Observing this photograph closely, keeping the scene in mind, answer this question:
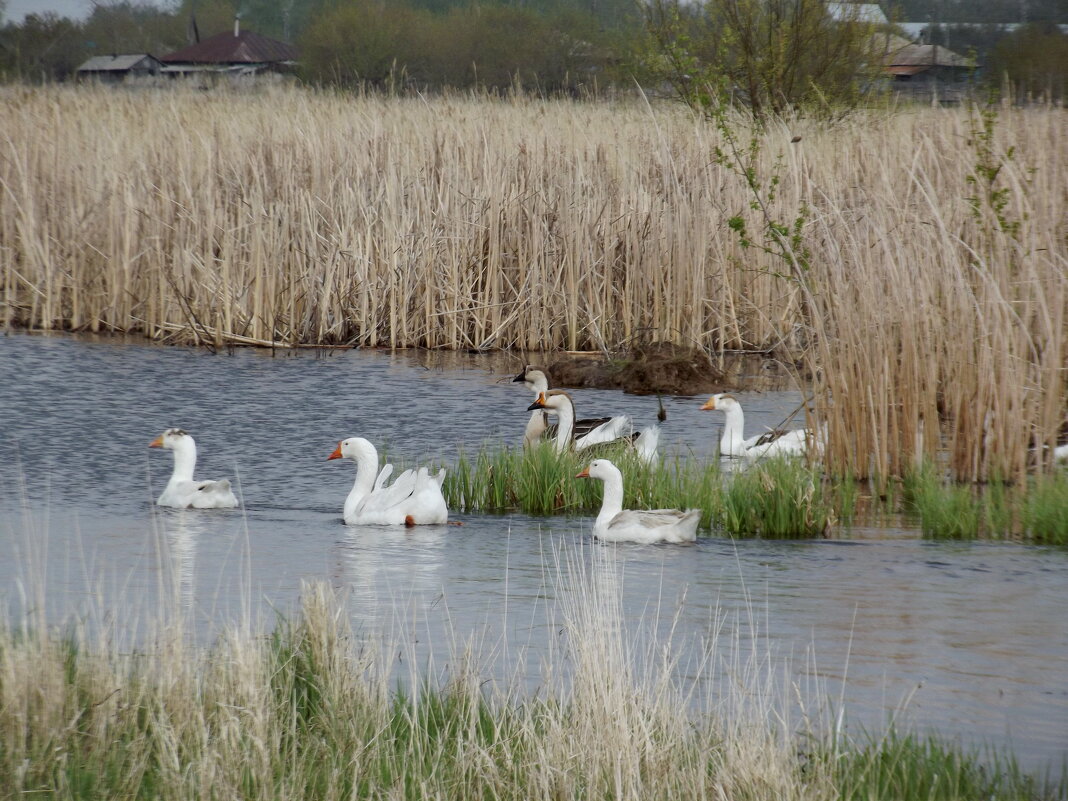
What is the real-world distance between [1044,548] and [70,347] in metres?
11.3

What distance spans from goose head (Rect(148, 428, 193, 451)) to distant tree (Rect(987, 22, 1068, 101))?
62.6ft

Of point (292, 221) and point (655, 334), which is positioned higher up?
point (292, 221)

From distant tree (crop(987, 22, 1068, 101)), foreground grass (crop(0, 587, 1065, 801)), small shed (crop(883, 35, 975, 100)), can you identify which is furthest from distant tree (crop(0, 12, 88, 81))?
foreground grass (crop(0, 587, 1065, 801))

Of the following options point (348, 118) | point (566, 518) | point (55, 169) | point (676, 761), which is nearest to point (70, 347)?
point (55, 169)

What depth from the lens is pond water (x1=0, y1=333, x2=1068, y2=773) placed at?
5.67 m

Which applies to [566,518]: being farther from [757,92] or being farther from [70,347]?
[757,92]

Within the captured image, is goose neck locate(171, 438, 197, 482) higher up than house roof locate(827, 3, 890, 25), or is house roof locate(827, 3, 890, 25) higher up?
house roof locate(827, 3, 890, 25)

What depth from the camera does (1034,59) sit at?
2658cm

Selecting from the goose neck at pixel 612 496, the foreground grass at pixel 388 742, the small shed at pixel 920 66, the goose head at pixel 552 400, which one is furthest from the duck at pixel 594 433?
the small shed at pixel 920 66

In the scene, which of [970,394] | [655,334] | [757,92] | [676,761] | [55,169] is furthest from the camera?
[757,92]

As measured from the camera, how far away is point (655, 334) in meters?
15.3

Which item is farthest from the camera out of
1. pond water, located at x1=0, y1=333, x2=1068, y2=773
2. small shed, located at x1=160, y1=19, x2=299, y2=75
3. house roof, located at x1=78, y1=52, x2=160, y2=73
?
small shed, located at x1=160, y1=19, x2=299, y2=75

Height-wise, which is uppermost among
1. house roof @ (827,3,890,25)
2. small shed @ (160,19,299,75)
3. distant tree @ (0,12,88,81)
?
small shed @ (160,19,299,75)

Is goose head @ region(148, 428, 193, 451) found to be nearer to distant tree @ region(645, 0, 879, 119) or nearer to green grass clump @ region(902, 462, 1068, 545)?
green grass clump @ region(902, 462, 1068, 545)
